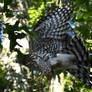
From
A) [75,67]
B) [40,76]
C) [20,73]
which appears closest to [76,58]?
[75,67]

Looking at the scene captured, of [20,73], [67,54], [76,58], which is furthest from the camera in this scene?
[20,73]

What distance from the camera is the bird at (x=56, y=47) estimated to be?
265 cm

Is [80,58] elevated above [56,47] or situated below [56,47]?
above

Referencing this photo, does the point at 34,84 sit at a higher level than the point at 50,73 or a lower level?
lower

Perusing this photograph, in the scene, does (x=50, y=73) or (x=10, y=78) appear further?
(x=10, y=78)

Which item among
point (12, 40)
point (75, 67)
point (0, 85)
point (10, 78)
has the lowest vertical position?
point (0, 85)

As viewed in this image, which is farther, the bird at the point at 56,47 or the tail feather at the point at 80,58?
the bird at the point at 56,47

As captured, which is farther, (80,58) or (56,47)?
(56,47)

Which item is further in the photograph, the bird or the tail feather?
the bird

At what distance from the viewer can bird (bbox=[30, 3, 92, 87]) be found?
265 cm

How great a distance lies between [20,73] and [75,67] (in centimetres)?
223

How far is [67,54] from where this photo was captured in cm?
263

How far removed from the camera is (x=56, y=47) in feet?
10.7

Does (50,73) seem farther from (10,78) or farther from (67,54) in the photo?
(10,78)
